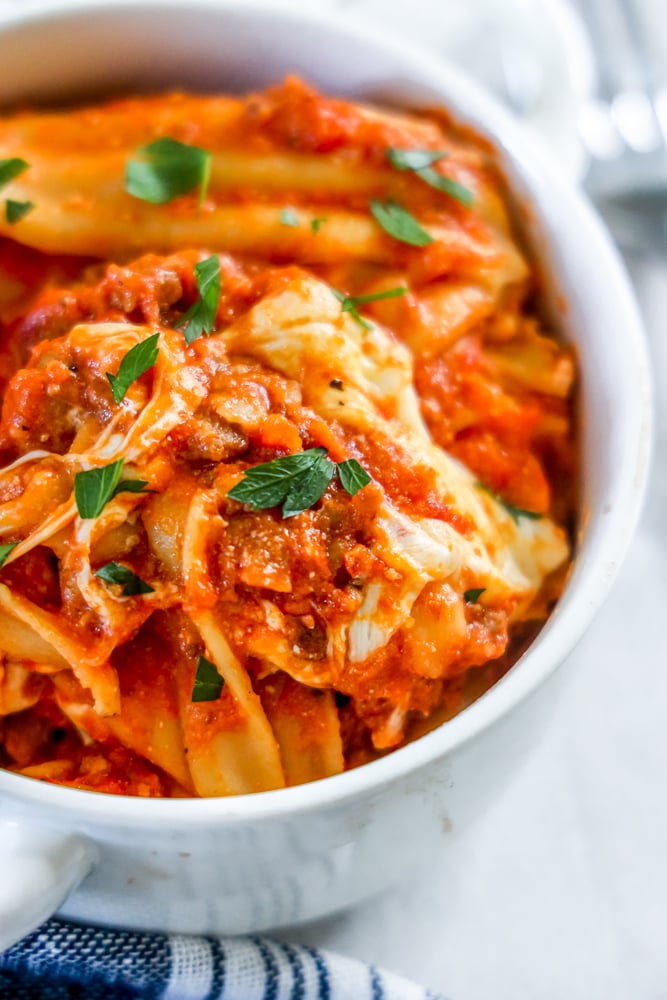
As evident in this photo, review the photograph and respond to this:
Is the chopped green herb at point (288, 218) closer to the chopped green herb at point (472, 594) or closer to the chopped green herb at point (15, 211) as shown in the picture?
the chopped green herb at point (15, 211)

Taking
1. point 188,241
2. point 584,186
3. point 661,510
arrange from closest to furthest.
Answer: point 188,241 → point 661,510 → point 584,186

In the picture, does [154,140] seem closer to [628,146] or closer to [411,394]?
[411,394]

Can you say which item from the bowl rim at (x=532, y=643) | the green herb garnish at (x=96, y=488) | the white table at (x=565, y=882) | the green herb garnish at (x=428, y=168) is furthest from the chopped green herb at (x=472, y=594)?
the green herb garnish at (x=428, y=168)

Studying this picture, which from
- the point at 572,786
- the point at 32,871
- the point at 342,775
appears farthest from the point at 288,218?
the point at 572,786

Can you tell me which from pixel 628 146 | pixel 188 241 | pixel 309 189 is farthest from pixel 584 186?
pixel 188 241

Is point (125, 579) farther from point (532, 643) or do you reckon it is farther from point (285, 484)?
point (532, 643)

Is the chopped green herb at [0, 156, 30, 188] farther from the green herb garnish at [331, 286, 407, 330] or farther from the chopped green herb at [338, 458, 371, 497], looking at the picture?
the chopped green herb at [338, 458, 371, 497]
